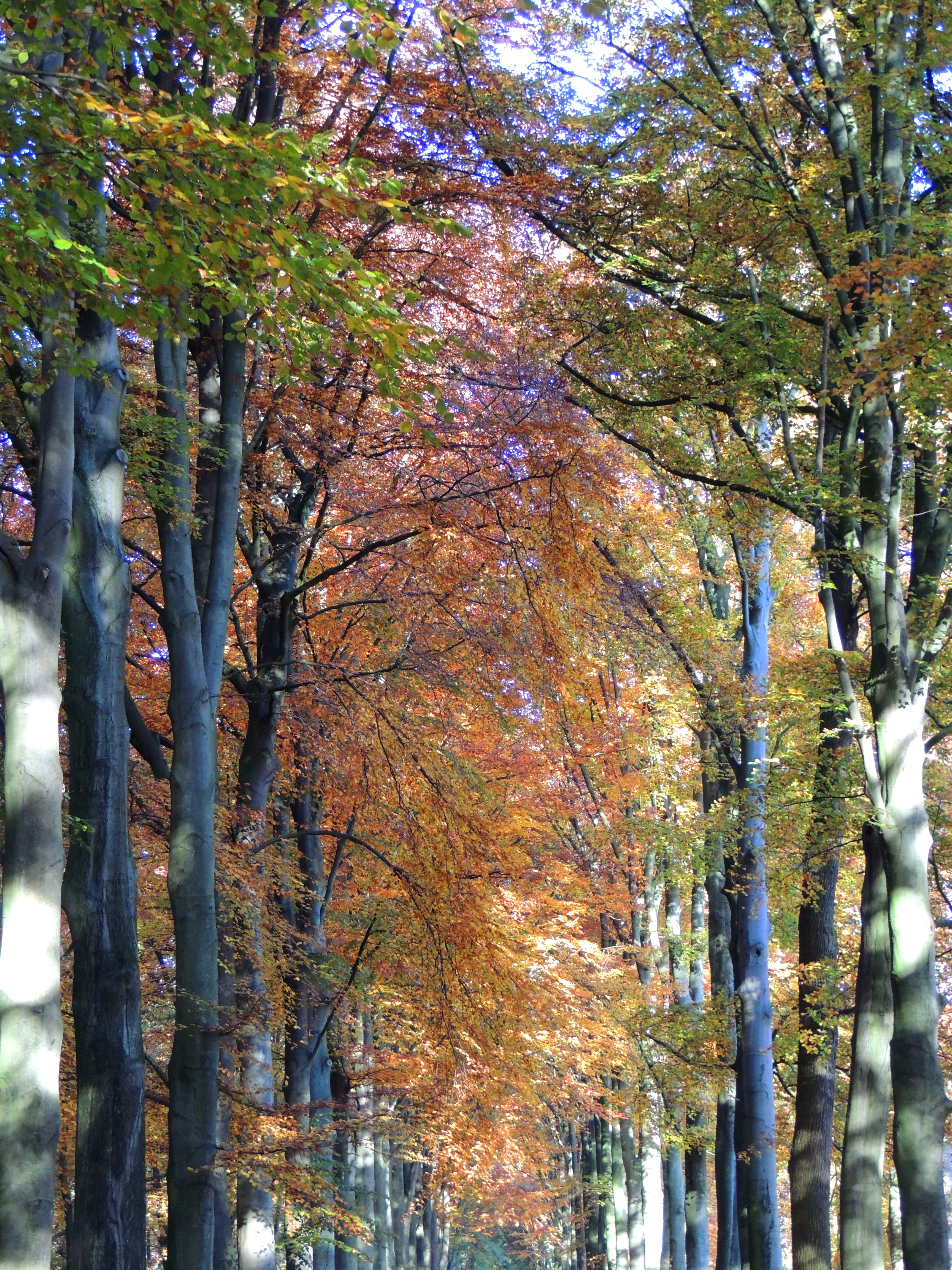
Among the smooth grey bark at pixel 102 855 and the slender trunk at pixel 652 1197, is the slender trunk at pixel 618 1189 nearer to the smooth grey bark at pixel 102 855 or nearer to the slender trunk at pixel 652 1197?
the slender trunk at pixel 652 1197

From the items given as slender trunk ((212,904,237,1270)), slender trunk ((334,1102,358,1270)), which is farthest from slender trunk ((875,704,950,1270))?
slender trunk ((212,904,237,1270))

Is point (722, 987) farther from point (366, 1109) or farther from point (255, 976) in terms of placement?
point (255, 976)

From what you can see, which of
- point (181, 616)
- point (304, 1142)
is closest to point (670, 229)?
point (181, 616)

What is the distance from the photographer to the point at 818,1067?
414 inches

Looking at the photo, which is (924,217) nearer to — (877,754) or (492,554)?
(877,754)

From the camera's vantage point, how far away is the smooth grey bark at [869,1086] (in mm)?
8656

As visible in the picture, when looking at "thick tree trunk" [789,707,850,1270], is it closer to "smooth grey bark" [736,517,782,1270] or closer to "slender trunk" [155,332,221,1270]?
"smooth grey bark" [736,517,782,1270]

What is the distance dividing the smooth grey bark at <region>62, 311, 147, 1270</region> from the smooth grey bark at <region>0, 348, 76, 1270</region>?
3.13 feet

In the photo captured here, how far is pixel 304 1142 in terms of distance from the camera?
8.77 meters

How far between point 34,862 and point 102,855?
4.59 ft

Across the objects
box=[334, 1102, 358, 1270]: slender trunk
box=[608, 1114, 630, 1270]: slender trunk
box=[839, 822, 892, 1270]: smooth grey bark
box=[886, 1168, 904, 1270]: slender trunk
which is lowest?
box=[886, 1168, 904, 1270]: slender trunk

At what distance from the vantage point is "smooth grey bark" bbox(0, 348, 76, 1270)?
15.3 feet

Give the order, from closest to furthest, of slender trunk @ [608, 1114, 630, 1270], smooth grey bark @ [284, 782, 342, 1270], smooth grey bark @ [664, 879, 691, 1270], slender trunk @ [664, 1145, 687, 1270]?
smooth grey bark @ [284, 782, 342, 1270] < smooth grey bark @ [664, 879, 691, 1270] < slender trunk @ [664, 1145, 687, 1270] < slender trunk @ [608, 1114, 630, 1270]

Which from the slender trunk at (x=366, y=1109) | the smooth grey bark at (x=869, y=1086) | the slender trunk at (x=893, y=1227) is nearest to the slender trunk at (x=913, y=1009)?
the smooth grey bark at (x=869, y=1086)
